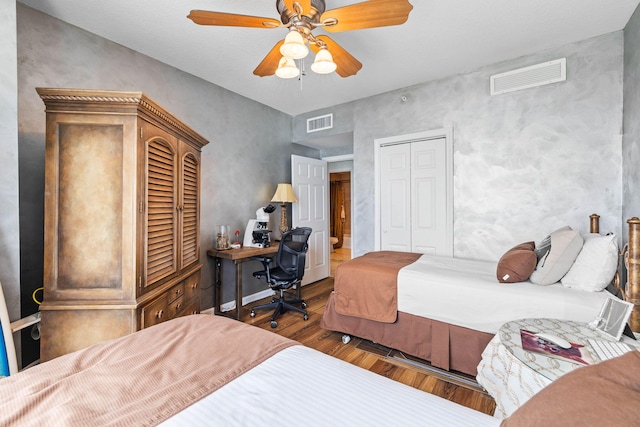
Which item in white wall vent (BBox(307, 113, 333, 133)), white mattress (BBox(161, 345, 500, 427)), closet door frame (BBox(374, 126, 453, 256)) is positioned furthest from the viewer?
white wall vent (BBox(307, 113, 333, 133))

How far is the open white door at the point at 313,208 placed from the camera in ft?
13.4

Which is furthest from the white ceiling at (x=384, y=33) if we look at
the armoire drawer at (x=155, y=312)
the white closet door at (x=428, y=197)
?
the armoire drawer at (x=155, y=312)

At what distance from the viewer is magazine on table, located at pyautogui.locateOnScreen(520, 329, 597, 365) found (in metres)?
1.06

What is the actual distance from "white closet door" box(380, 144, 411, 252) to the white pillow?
5.66ft

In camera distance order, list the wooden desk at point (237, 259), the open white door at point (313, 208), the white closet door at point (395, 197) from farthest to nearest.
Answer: the open white door at point (313, 208) → the white closet door at point (395, 197) → the wooden desk at point (237, 259)

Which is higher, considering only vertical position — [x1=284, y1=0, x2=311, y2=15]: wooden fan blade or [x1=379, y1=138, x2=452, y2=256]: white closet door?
[x1=284, y1=0, x2=311, y2=15]: wooden fan blade

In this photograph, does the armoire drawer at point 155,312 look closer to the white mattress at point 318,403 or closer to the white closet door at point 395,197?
the white mattress at point 318,403

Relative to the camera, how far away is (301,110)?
405 centimetres

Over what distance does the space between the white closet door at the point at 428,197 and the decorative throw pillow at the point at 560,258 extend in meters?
1.30

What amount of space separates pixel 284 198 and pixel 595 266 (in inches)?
121

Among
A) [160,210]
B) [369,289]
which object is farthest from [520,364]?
[160,210]

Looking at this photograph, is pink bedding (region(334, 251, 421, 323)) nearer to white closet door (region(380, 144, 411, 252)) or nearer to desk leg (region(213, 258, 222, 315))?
white closet door (region(380, 144, 411, 252))

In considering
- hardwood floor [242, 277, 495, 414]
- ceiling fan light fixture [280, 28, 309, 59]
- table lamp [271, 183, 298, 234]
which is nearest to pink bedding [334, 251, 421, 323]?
hardwood floor [242, 277, 495, 414]

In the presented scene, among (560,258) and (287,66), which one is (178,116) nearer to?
(287,66)
